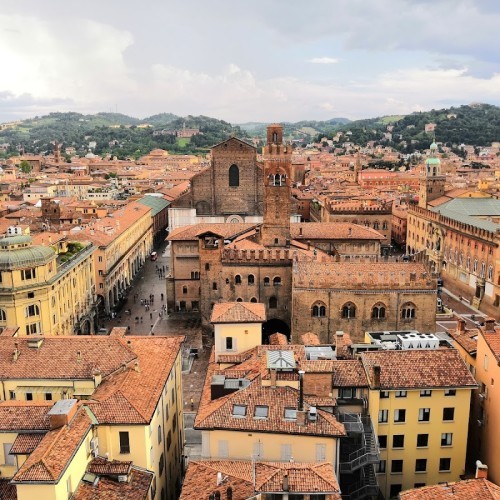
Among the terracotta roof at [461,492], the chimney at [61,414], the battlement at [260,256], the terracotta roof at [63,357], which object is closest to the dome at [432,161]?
the battlement at [260,256]

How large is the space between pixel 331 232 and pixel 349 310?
859 inches

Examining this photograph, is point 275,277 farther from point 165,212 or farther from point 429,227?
point 165,212

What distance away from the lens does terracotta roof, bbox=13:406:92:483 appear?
73.8 ft

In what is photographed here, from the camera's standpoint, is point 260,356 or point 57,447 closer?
Answer: point 57,447

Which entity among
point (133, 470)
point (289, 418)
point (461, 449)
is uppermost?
point (289, 418)

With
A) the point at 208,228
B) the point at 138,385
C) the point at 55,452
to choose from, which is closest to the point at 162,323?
the point at 208,228

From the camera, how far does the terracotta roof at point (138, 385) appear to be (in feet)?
92.5

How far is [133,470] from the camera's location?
27.7 metres

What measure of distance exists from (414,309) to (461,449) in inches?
853

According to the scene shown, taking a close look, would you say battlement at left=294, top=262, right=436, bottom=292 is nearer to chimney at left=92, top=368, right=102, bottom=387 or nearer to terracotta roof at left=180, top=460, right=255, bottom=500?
chimney at left=92, top=368, right=102, bottom=387

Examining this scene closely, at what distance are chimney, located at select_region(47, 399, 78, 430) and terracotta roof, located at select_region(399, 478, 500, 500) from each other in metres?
15.3

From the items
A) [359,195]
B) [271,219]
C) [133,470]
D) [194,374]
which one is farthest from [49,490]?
[359,195]

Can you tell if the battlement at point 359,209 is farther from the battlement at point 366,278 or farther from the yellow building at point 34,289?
the yellow building at point 34,289

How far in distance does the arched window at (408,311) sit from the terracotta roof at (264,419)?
2797 centimetres
